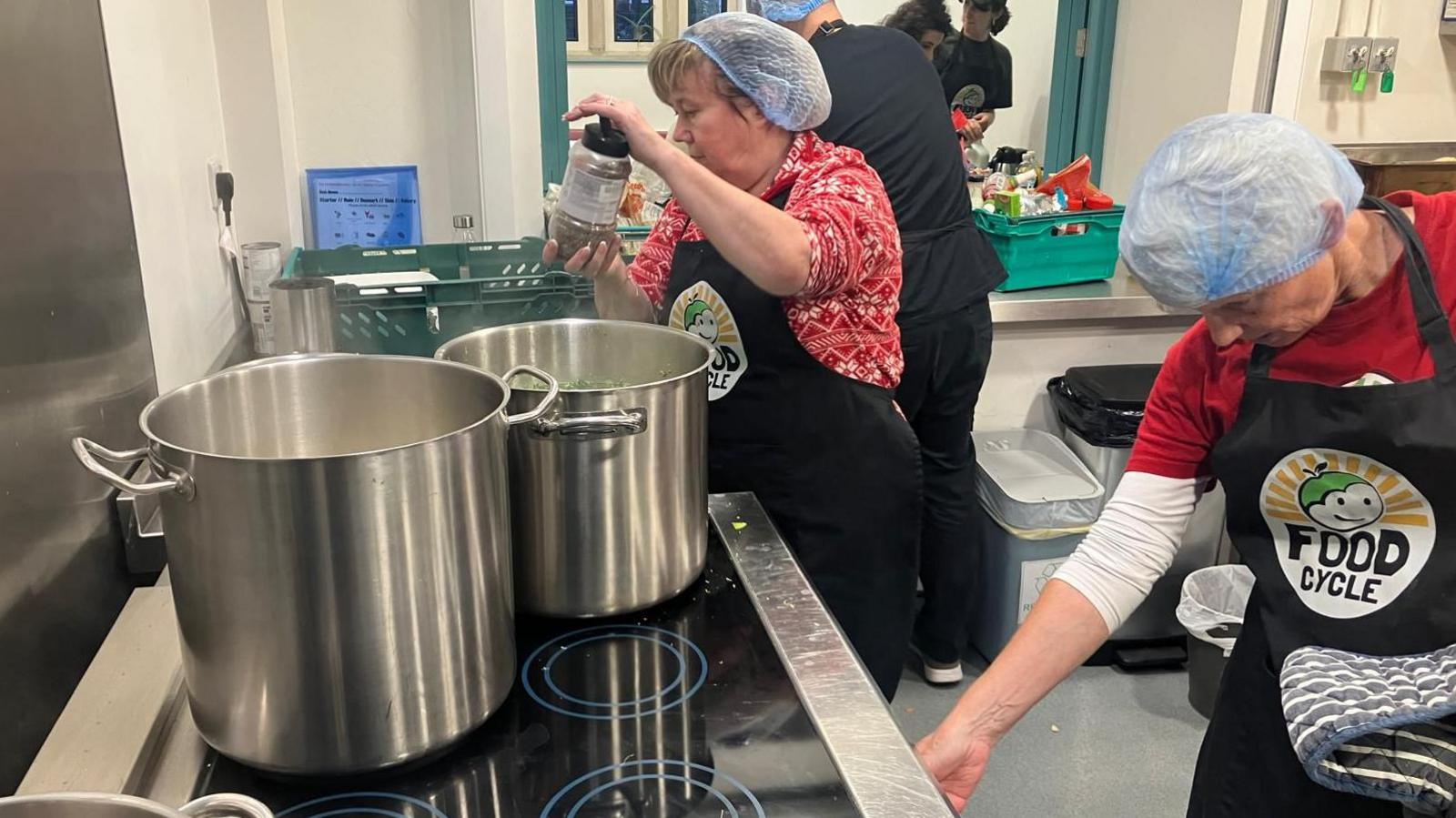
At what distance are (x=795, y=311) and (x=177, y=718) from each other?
2.98ft

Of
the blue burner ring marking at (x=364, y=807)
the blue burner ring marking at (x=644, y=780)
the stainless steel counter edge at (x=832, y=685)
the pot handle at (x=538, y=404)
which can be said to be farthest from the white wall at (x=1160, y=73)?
the blue burner ring marking at (x=364, y=807)

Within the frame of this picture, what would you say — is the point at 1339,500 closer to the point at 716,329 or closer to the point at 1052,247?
the point at 716,329

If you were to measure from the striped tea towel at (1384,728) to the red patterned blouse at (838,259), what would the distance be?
2.25 feet

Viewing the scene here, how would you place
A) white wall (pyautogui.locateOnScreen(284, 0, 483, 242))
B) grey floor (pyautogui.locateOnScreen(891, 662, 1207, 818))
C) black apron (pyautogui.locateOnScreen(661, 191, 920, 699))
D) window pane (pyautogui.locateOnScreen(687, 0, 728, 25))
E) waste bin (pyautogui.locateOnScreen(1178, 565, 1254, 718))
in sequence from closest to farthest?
black apron (pyautogui.locateOnScreen(661, 191, 920, 699))
grey floor (pyautogui.locateOnScreen(891, 662, 1207, 818))
waste bin (pyautogui.locateOnScreen(1178, 565, 1254, 718))
white wall (pyautogui.locateOnScreen(284, 0, 483, 242))
window pane (pyautogui.locateOnScreen(687, 0, 728, 25))

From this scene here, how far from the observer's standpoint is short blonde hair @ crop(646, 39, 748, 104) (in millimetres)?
1423

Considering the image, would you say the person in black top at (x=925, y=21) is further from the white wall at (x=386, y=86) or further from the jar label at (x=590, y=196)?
the jar label at (x=590, y=196)

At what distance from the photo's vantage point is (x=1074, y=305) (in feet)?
8.54

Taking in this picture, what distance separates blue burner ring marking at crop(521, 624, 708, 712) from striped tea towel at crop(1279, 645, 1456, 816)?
1.88 ft

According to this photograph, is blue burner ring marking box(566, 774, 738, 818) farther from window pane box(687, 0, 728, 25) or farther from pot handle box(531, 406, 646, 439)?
window pane box(687, 0, 728, 25)

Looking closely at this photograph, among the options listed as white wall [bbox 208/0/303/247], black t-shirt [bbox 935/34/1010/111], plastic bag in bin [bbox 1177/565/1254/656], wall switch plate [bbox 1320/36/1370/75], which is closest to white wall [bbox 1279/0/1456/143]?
wall switch plate [bbox 1320/36/1370/75]

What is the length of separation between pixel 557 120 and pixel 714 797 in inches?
95.3

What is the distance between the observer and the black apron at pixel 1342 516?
100cm

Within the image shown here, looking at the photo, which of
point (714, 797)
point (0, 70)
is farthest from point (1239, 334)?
point (0, 70)

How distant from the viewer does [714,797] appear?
760 millimetres
